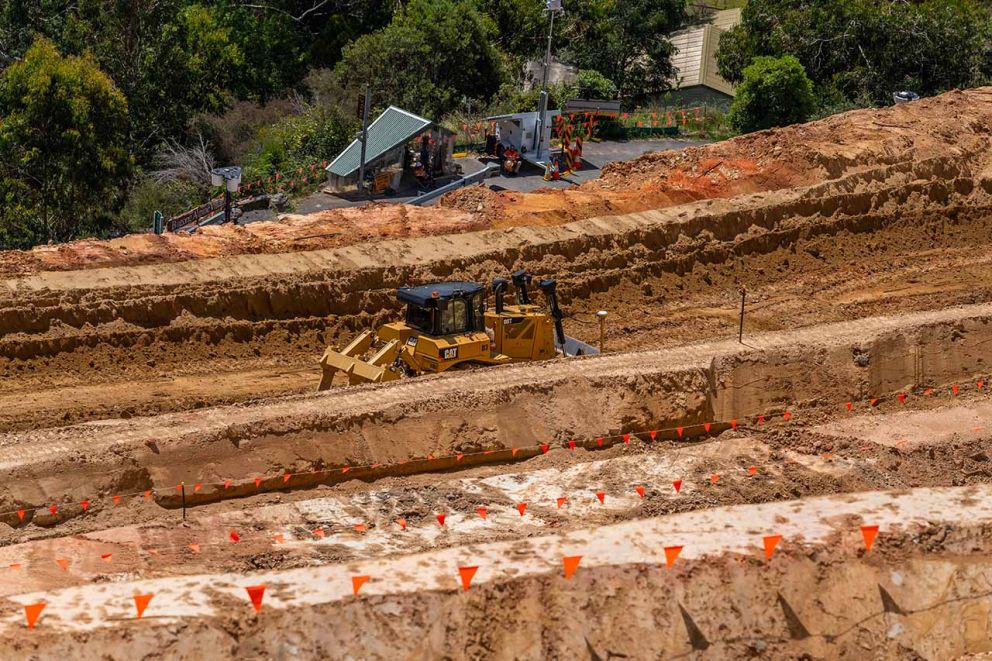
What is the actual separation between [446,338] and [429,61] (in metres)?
22.1

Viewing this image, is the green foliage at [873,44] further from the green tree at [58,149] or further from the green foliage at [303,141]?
the green tree at [58,149]

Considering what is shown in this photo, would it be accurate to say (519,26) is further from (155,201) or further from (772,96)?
(155,201)

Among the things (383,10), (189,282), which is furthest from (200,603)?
(383,10)

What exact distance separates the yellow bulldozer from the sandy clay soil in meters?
0.50

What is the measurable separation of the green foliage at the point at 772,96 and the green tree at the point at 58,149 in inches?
684

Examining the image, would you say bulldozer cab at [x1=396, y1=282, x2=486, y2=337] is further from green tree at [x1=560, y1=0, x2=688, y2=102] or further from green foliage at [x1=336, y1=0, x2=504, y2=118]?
green tree at [x1=560, y1=0, x2=688, y2=102]

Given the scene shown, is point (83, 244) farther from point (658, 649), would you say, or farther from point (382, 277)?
point (658, 649)

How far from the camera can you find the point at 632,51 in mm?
44656

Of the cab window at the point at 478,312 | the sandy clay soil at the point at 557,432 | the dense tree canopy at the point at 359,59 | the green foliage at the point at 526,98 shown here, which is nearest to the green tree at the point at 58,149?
the dense tree canopy at the point at 359,59

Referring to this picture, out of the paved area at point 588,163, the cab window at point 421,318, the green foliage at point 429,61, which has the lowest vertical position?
the paved area at point 588,163

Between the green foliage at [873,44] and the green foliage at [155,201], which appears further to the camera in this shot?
the green foliage at [873,44]

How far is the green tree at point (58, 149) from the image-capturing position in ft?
104

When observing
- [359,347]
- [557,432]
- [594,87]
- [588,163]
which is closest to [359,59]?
[594,87]

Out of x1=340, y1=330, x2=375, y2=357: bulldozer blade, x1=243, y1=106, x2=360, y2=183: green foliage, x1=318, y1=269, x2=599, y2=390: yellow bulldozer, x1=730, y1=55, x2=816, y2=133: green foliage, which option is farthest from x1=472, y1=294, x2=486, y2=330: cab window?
x1=730, y1=55, x2=816, y2=133: green foliage
